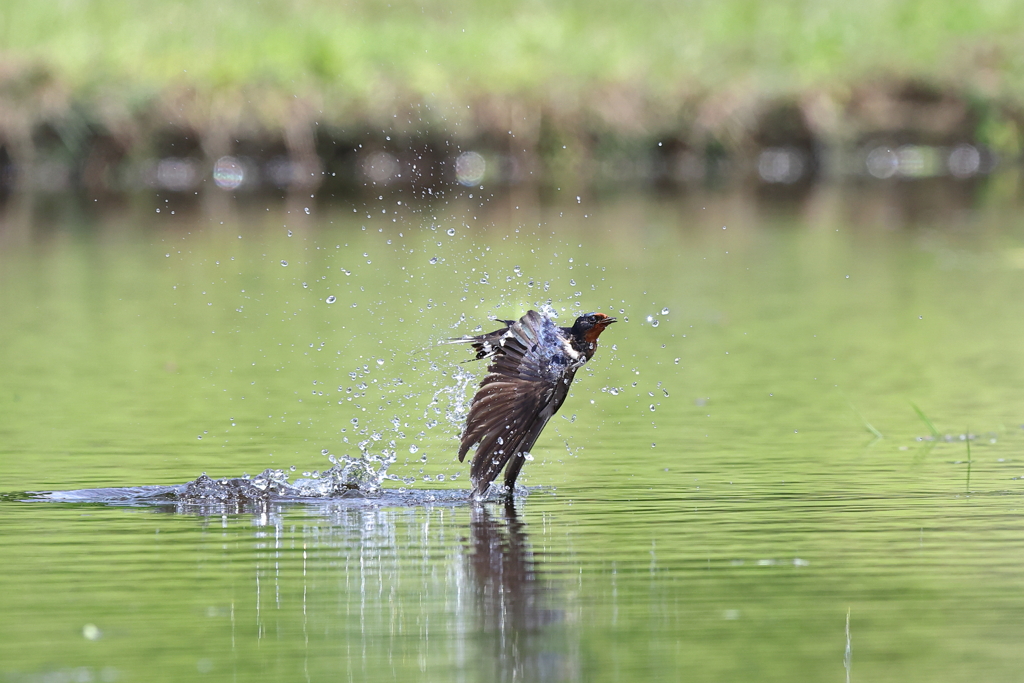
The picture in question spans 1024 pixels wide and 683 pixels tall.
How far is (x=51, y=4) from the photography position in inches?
1237

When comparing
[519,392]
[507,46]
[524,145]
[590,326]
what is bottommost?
[519,392]

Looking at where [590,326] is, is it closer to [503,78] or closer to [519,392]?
[519,392]

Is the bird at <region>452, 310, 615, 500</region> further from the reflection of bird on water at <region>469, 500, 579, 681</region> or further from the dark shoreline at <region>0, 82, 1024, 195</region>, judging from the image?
the dark shoreline at <region>0, 82, 1024, 195</region>

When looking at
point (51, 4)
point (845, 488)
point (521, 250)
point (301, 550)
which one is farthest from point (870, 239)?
point (51, 4)

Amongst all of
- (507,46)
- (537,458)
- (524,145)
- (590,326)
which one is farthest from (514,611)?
(507,46)

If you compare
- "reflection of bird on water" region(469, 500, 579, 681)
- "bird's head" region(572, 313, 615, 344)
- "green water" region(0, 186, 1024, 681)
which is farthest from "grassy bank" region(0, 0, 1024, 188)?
"reflection of bird on water" region(469, 500, 579, 681)

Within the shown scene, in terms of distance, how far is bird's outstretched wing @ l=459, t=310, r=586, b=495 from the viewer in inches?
309

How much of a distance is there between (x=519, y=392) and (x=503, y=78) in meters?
21.1

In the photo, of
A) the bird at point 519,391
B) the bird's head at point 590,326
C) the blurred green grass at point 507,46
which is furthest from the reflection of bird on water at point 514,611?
the blurred green grass at point 507,46

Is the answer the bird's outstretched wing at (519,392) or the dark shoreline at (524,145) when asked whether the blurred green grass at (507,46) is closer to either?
the dark shoreline at (524,145)

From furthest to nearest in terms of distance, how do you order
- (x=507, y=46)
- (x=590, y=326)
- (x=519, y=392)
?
(x=507, y=46) → (x=519, y=392) → (x=590, y=326)

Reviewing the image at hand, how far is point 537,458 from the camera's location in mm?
8984

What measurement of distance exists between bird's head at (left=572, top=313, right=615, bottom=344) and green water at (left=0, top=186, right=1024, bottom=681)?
652 mm

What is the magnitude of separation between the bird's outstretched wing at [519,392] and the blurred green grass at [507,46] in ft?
65.3
